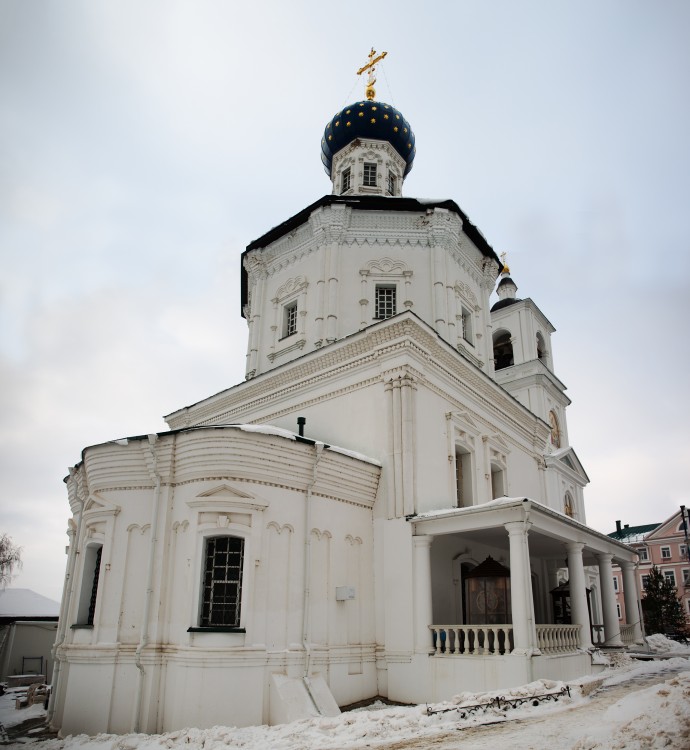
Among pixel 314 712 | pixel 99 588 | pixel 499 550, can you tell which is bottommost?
pixel 314 712

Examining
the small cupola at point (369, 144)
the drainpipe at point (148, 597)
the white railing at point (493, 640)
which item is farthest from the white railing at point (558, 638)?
the small cupola at point (369, 144)

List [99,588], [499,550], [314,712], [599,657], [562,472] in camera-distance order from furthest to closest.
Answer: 1. [562,472]
2. [499,550]
3. [599,657]
4. [99,588]
5. [314,712]

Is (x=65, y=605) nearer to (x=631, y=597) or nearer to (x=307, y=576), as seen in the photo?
(x=307, y=576)

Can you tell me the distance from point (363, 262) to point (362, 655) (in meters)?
9.47

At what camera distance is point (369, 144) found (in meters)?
19.7

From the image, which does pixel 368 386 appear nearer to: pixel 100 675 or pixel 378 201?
pixel 378 201

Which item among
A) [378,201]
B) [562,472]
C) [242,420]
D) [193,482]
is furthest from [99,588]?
[562,472]

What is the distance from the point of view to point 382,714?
337 inches

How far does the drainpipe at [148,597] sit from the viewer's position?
9680 millimetres

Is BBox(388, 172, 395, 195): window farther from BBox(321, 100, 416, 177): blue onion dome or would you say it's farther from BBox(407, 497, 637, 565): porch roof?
BBox(407, 497, 637, 565): porch roof

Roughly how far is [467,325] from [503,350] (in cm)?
1171

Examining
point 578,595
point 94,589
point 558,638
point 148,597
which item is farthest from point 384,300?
point 94,589

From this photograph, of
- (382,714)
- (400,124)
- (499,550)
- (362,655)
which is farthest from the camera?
(400,124)

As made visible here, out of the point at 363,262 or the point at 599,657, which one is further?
the point at 363,262
